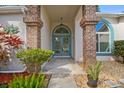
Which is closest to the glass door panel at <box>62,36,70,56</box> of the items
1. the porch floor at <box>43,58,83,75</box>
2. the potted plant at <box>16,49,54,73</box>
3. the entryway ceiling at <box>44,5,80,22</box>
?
the entryway ceiling at <box>44,5,80,22</box>

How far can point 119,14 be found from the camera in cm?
1586

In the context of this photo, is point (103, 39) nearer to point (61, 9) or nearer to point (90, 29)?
point (61, 9)

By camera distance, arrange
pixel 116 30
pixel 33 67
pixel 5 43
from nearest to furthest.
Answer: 1. pixel 33 67
2. pixel 5 43
3. pixel 116 30

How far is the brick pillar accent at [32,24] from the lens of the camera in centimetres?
977

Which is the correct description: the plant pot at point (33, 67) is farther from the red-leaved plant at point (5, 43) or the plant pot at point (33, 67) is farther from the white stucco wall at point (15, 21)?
the white stucco wall at point (15, 21)

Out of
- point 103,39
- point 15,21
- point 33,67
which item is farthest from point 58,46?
point 33,67

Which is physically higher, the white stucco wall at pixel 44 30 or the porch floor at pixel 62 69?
the white stucco wall at pixel 44 30

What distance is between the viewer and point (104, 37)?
1712cm

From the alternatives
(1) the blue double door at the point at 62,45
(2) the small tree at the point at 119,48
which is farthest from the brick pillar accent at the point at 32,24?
(1) the blue double door at the point at 62,45

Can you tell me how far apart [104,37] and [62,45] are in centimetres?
654

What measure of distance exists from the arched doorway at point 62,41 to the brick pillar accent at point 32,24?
12.0m

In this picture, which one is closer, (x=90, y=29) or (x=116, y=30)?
(x=90, y=29)
